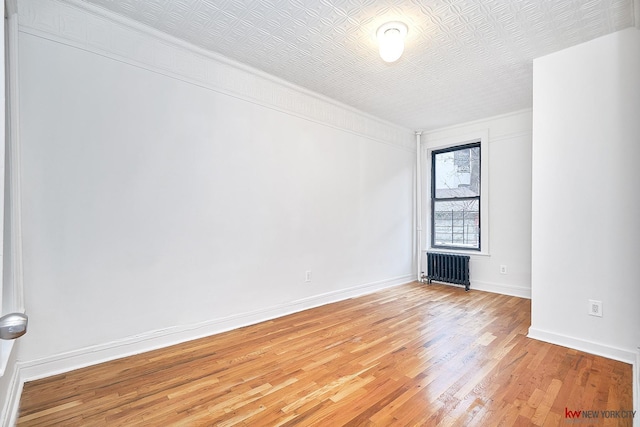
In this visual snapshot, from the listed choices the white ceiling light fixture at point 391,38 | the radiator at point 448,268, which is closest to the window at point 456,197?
the radiator at point 448,268

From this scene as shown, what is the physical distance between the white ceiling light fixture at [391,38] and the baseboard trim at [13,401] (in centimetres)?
330

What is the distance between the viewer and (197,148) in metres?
2.87

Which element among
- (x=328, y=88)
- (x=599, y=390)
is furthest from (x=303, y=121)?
(x=599, y=390)

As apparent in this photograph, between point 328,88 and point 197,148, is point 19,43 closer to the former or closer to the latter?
point 197,148

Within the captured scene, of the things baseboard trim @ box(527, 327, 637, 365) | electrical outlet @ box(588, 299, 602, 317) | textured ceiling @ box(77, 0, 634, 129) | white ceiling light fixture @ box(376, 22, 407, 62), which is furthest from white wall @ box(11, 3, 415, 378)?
electrical outlet @ box(588, 299, 602, 317)

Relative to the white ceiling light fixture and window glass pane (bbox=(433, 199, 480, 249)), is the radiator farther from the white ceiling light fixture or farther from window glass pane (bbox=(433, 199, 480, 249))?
the white ceiling light fixture

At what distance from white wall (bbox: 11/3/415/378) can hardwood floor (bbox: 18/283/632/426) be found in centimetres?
34

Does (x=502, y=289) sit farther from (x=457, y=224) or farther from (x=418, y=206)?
(x=418, y=206)

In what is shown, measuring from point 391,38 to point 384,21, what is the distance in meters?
0.14

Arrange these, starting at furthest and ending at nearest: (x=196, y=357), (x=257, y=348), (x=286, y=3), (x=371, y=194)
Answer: (x=371, y=194)
(x=257, y=348)
(x=196, y=357)
(x=286, y=3)

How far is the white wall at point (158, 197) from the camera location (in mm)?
2176

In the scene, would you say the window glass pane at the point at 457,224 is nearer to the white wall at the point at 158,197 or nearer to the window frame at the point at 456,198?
the window frame at the point at 456,198

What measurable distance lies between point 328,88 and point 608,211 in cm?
300

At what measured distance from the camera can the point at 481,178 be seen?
4.82 m
